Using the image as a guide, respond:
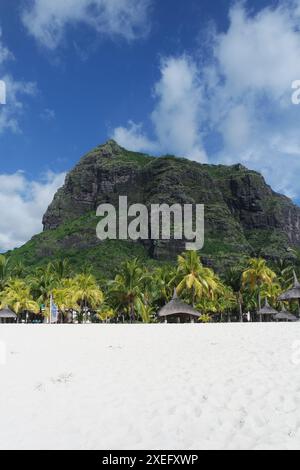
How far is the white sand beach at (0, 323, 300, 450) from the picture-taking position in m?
5.23

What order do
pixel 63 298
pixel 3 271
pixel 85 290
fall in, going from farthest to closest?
1. pixel 3 271
2. pixel 85 290
3. pixel 63 298

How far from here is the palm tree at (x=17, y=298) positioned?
4659 centimetres

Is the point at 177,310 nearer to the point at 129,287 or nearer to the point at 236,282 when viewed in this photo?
the point at 129,287

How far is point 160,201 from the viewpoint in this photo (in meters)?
147

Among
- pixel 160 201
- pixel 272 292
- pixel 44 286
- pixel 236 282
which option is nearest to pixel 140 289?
pixel 44 286

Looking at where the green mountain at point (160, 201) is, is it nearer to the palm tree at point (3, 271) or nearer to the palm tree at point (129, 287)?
the palm tree at point (3, 271)

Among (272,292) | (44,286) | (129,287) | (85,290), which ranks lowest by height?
(85,290)

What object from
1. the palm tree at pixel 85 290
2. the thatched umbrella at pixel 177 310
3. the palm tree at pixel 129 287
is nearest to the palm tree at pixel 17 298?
the palm tree at pixel 85 290

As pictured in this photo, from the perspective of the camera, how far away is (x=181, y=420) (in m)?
5.84

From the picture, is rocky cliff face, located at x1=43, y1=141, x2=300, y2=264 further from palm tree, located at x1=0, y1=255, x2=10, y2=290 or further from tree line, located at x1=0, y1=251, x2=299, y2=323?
palm tree, located at x1=0, y1=255, x2=10, y2=290

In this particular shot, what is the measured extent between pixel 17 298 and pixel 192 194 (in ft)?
376

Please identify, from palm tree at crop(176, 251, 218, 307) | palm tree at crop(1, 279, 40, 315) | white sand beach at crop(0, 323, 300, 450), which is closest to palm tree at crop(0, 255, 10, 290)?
palm tree at crop(1, 279, 40, 315)

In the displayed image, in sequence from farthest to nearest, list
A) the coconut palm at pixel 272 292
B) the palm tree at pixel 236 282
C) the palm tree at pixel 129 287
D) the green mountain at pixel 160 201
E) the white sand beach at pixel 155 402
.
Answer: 1. the green mountain at pixel 160 201
2. the palm tree at pixel 236 282
3. the coconut palm at pixel 272 292
4. the palm tree at pixel 129 287
5. the white sand beach at pixel 155 402

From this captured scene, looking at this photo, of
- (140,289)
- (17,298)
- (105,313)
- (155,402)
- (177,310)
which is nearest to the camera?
(155,402)
